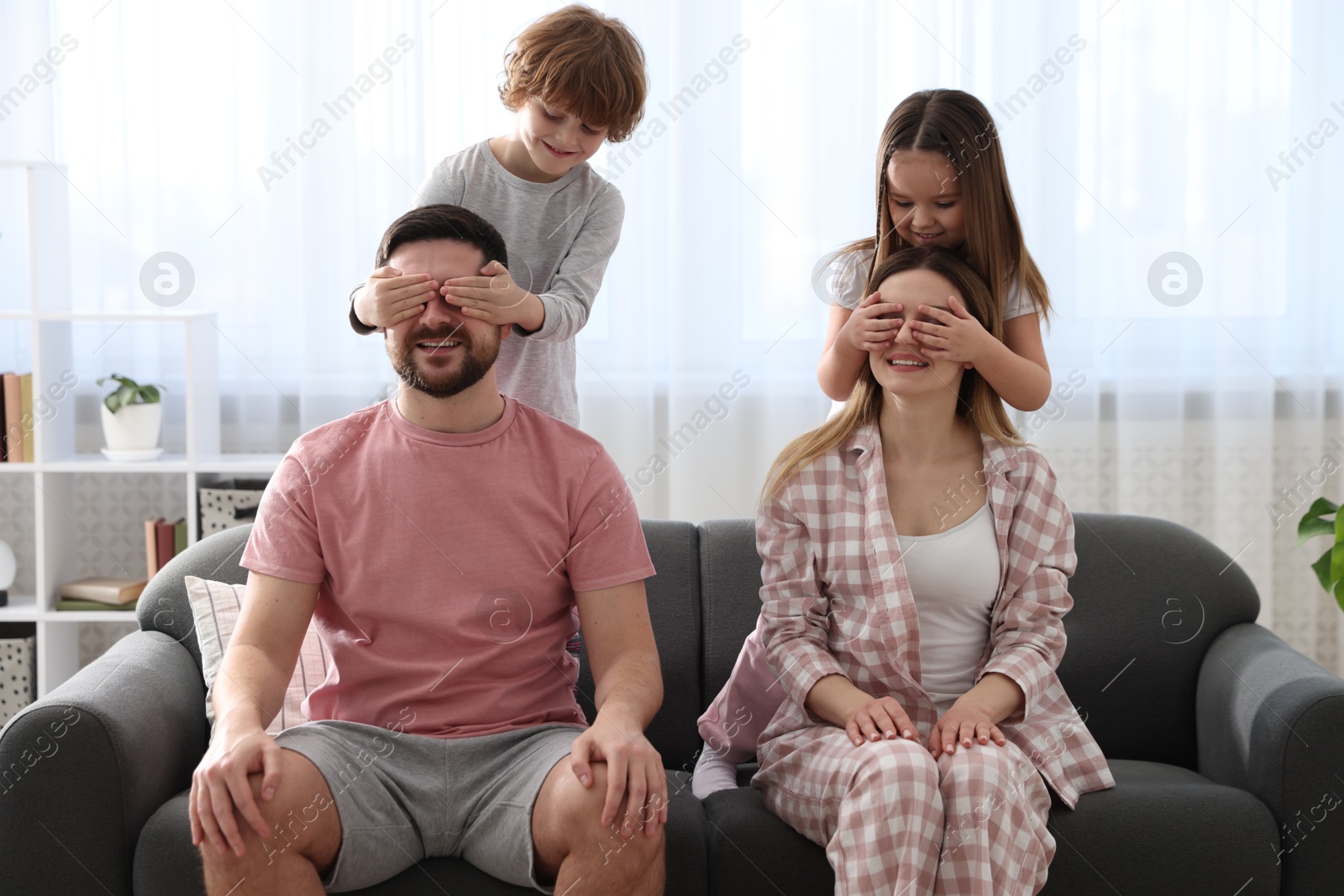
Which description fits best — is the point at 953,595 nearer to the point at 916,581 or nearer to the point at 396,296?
the point at 916,581

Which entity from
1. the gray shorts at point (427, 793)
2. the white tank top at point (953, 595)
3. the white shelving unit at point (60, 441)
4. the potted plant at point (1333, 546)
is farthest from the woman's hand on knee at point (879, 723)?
the white shelving unit at point (60, 441)

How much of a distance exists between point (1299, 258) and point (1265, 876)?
216 centimetres

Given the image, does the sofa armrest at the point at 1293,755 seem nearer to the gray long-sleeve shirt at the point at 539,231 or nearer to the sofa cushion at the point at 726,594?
the sofa cushion at the point at 726,594

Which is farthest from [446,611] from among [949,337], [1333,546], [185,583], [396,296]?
[1333,546]

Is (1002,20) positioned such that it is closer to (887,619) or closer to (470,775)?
(887,619)

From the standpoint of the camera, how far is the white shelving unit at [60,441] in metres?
2.82

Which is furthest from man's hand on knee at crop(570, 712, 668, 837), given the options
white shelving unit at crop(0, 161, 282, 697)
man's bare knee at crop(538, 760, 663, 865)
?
white shelving unit at crop(0, 161, 282, 697)

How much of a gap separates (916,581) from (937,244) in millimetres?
551

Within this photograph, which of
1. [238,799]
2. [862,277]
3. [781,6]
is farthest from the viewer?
[781,6]

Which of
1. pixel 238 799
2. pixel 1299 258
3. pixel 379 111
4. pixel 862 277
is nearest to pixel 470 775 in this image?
pixel 238 799

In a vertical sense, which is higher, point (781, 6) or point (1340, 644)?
A: point (781, 6)

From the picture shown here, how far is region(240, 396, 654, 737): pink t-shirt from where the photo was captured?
160cm

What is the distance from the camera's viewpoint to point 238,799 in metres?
1.34

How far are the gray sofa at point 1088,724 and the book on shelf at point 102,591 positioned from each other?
3.07ft
